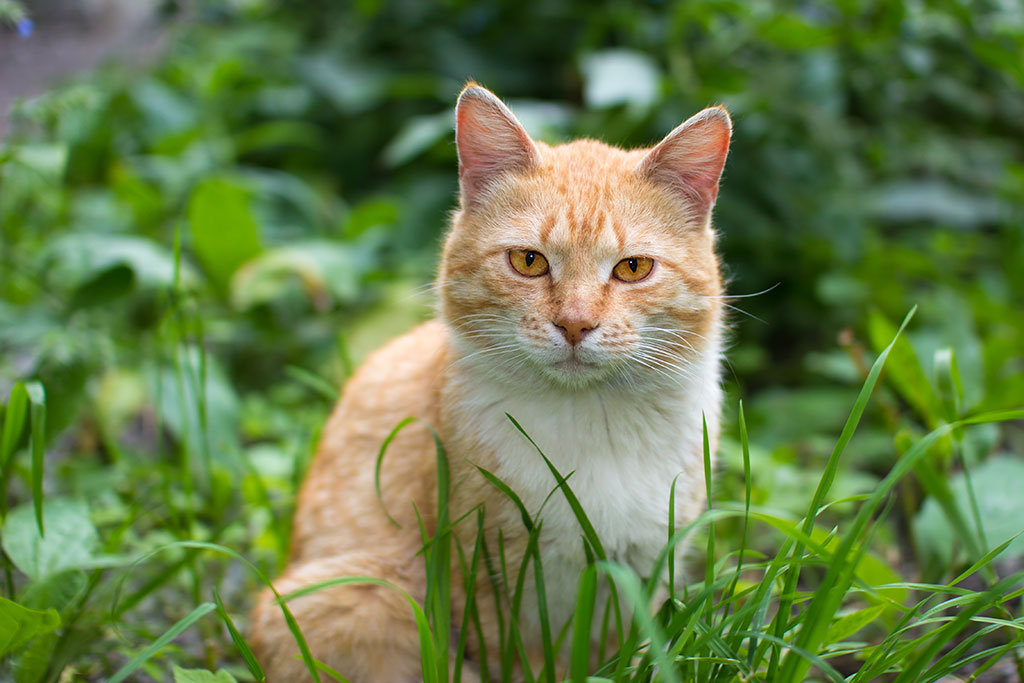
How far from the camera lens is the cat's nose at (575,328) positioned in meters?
1.87

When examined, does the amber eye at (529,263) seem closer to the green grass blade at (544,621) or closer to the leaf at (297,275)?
the green grass blade at (544,621)

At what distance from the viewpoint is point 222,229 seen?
412 cm

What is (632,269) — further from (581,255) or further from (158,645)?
(158,645)

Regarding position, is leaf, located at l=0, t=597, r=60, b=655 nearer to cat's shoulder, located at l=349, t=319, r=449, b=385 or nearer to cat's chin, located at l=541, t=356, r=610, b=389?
cat's shoulder, located at l=349, t=319, r=449, b=385

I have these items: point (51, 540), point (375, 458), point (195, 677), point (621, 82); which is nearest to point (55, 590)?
point (51, 540)

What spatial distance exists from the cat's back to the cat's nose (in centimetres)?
51

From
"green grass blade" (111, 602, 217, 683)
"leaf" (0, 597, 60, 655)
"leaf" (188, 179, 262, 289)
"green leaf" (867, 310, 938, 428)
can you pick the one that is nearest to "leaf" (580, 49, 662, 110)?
"green leaf" (867, 310, 938, 428)

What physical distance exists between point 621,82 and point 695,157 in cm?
208

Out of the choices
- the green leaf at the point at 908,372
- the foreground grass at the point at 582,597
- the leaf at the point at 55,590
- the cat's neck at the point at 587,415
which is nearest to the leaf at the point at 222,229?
the foreground grass at the point at 582,597

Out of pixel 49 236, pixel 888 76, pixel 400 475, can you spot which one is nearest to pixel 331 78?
pixel 49 236

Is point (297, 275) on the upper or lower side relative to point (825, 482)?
upper

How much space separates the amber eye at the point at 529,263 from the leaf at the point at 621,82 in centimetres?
213

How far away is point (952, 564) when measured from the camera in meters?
2.56

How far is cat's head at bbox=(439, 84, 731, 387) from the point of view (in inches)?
76.3
